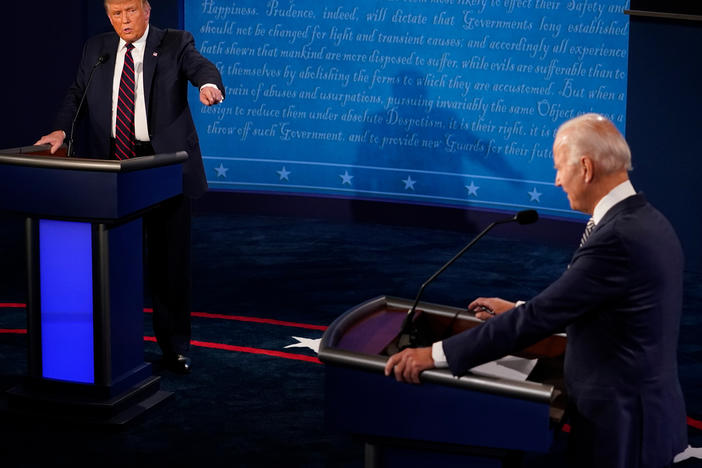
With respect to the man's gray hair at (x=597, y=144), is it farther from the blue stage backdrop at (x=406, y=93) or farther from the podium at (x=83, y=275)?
the blue stage backdrop at (x=406, y=93)

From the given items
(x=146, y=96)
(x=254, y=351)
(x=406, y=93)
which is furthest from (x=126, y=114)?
(x=406, y=93)

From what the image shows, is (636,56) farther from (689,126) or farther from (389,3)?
(389,3)

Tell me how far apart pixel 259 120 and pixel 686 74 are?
332cm

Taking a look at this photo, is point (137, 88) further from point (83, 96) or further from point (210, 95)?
point (210, 95)

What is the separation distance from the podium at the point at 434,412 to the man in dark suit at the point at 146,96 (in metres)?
2.18

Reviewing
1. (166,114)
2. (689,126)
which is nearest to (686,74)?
(689,126)

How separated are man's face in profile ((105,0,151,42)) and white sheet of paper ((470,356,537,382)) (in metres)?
2.48

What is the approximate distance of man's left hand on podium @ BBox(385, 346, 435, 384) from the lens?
2385 millimetres

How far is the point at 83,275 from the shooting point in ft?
13.3

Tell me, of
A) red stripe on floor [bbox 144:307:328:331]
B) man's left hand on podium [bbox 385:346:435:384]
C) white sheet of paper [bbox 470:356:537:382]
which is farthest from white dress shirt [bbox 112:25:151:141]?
man's left hand on podium [bbox 385:346:435:384]

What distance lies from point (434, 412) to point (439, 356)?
5.1 inches

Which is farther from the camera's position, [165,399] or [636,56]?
[636,56]

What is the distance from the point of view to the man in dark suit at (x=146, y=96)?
4.50 metres

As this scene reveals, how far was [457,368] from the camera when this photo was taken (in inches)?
93.7
